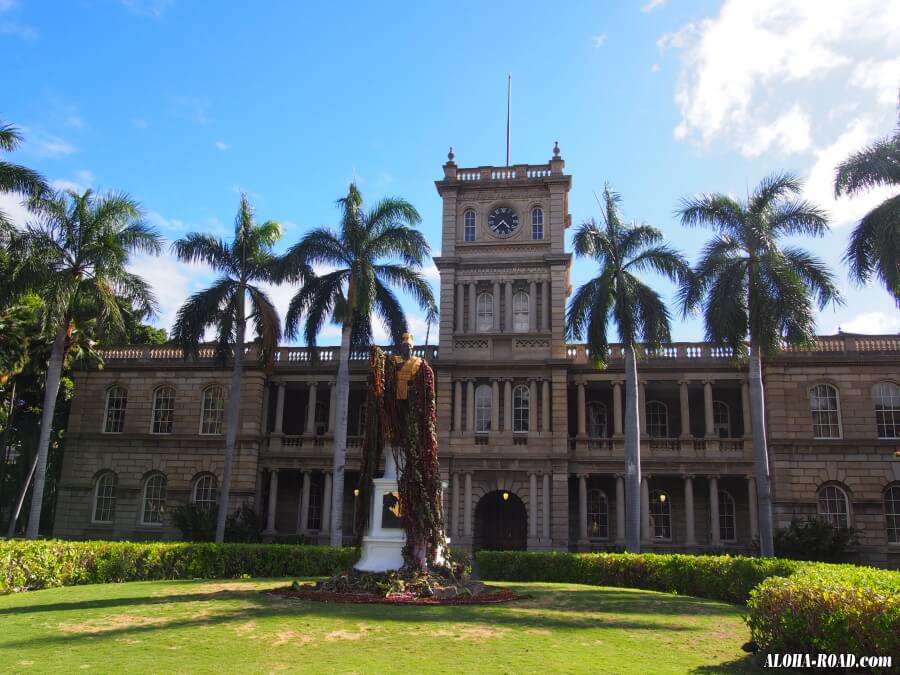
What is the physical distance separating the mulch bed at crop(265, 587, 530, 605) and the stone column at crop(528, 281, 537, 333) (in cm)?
2101

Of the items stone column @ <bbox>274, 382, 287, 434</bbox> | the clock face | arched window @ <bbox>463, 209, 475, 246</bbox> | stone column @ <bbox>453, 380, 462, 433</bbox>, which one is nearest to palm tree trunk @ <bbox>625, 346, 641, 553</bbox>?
stone column @ <bbox>453, 380, 462, 433</bbox>

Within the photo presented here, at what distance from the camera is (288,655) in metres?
9.96

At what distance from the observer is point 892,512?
31562 mm

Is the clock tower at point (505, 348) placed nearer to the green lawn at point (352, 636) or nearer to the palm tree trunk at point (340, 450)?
the palm tree trunk at point (340, 450)

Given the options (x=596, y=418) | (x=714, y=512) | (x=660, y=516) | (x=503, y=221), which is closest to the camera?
(x=714, y=512)

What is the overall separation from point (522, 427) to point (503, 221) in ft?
32.3

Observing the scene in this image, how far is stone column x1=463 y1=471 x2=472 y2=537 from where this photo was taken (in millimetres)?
33438

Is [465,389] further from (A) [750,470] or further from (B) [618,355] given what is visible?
(A) [750,470]

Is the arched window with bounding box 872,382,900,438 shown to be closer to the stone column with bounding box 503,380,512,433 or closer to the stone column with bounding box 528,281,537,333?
the stone column with bounding box 528,281,537,333

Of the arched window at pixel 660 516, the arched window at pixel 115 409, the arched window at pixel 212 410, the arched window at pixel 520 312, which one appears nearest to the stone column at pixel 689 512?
the arched window at pixel 660 516

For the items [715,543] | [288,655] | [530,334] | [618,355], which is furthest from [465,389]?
[288,655]

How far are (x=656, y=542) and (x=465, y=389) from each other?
10525mm

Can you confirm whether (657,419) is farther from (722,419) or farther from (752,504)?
(752,504)

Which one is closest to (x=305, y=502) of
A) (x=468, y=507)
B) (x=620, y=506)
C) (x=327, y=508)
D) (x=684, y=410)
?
(x=327, y=508)
